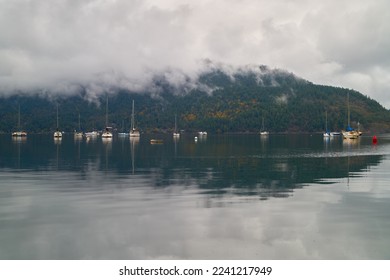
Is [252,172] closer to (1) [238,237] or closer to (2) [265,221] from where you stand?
(2) [265,221]

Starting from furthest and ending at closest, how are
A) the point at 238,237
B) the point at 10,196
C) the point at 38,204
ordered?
the point at 10,196 < the point at 38,204 < the point at 238,237

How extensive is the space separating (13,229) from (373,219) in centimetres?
2986

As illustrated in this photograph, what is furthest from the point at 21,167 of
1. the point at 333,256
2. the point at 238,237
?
the point at 333,256

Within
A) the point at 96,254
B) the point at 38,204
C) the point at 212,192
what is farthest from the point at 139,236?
the point at 212,192

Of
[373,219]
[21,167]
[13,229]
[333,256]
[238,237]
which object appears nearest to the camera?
[333,256]

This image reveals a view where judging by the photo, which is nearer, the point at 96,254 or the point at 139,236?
the point at 96,254

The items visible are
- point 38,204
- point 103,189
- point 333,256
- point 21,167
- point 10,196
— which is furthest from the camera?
point 21,167

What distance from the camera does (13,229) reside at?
3466cm

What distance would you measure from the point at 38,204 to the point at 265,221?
23487mm

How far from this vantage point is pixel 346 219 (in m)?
37.8

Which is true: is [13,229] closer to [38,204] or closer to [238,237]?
[38,204]

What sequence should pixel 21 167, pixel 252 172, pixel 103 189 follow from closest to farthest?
pixel 103 189 < pixel 252 172 < pixel 21 167

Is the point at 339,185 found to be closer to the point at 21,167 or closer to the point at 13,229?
the point at 13,229

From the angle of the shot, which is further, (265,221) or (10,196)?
(10,196)
